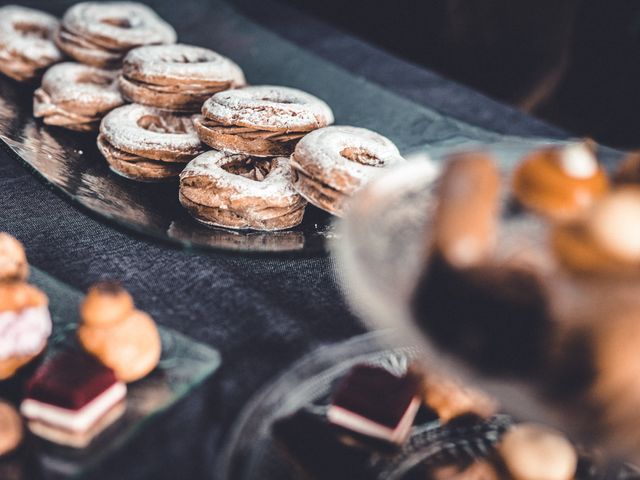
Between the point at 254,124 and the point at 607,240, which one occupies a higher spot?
the point at 607,240

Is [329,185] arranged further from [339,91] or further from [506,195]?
[339,91]

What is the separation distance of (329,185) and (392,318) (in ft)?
1.88

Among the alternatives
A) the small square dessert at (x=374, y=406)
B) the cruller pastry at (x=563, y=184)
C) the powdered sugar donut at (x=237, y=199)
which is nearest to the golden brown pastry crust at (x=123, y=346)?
the small square dessert at (x=374, y=406)

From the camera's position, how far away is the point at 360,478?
0.70m

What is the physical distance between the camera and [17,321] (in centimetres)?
79

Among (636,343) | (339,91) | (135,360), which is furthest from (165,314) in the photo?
(339,91)

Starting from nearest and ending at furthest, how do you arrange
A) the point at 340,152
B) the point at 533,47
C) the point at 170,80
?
the point at 340,152 < the point at 170,80 < the point at 533,47

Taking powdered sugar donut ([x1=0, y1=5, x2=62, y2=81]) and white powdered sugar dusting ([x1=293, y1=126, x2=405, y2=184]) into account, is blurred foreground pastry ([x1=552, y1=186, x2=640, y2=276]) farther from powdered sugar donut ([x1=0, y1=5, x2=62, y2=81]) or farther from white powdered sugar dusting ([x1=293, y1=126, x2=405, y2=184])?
powdered sugar donut ([x1=0, y1=5, x2=62, y2=81])

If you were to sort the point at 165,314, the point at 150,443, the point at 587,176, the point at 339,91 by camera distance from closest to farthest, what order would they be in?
the point at 587,176 < the point at 150,443 < the point at 165,314 < the point at 339,91

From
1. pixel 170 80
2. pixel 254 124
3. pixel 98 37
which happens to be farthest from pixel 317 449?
pixel 98 37

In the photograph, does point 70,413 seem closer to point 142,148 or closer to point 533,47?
point 142,148

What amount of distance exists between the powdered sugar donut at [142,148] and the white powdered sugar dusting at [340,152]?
24 cm

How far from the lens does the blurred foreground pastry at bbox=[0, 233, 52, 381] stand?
777mm

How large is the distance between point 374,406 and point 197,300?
37cm
